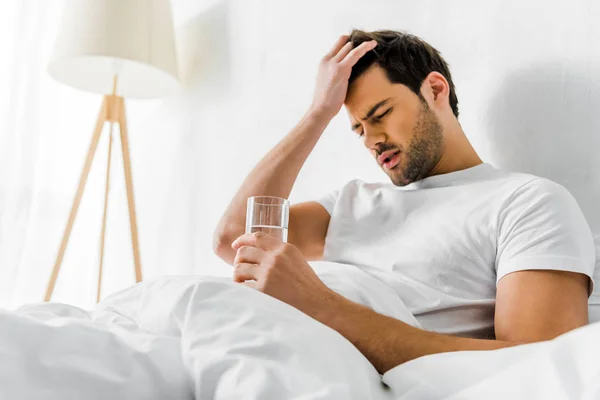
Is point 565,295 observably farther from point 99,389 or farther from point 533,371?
point 99,389

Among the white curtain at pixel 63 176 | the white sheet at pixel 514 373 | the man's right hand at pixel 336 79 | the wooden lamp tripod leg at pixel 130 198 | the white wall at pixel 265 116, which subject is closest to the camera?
the white sheet at pixel 514 373

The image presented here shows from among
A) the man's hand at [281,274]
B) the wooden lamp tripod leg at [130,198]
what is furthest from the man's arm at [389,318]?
the wooden lamp tripod leg at [130,198]

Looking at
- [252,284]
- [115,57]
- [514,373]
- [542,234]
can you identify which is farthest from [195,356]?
[115,57]

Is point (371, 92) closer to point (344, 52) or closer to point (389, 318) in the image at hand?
point (344, 52)

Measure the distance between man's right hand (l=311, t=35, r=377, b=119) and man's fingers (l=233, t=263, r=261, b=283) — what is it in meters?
0.60

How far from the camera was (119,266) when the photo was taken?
8.54 feet

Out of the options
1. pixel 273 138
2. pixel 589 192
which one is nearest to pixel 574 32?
pixel 589 192

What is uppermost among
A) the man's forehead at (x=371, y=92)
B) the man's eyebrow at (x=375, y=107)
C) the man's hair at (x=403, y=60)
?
the man's hair at (x=403, y=60)

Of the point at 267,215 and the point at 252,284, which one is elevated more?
the point at 267,215

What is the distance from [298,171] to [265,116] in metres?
0.63

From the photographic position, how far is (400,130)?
4.81 feet

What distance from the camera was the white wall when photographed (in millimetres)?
1426

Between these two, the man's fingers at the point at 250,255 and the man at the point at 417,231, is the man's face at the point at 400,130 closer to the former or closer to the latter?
the man at the point at 417,231

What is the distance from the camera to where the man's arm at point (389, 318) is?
35.2 inches
